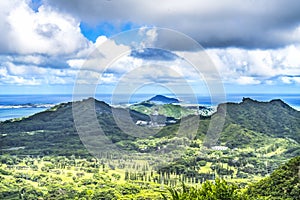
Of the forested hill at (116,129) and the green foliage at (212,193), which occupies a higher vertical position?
the forested hill at (116,129)

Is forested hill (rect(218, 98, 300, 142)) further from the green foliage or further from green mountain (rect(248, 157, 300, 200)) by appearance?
the green foliage

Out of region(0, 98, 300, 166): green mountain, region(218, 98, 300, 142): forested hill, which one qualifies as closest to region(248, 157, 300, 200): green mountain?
region(0, 98, 300, 166): green mountain

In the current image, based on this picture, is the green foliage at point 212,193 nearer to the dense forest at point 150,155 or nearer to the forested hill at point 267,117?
the dense forest at point 150,155

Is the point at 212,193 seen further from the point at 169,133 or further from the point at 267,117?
the point at 267,117

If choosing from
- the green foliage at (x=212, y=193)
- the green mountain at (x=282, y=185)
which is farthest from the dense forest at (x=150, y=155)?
the green foliage at (x=212, y=193)

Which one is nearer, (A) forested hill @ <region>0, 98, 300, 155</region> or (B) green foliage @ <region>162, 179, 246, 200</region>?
(B) green foliage @ <region>162, 179, 246, 200</region>

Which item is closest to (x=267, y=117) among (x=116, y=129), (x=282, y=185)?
(x=116, y=129)

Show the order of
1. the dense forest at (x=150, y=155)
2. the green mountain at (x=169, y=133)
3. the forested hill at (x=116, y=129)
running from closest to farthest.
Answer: the dense forest at (x=150, y=155)
the green mountain at (x=169, y=133)
the forested hill at (x=116, y=129)

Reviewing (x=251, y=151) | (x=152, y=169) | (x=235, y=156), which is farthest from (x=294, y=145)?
(x=152, y=169)
